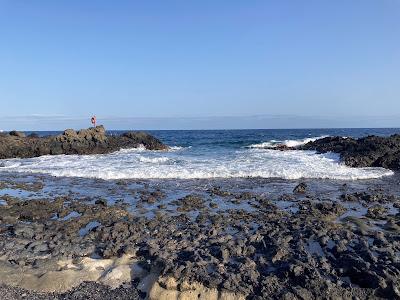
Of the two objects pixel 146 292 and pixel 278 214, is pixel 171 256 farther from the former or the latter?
pixel 278 214

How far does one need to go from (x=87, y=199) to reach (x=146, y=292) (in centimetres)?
683

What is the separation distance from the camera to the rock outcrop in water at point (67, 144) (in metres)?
30.4

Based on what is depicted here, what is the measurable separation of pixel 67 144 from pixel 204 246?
26.8m

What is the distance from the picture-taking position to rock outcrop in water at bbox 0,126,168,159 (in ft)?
99.7

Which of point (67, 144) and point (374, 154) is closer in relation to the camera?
point (374, 154)

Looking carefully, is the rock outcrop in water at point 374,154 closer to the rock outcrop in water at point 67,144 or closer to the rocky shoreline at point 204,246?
the rocky shoreline at point 204,246

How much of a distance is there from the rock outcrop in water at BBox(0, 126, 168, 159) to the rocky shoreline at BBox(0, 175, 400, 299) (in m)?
19.2

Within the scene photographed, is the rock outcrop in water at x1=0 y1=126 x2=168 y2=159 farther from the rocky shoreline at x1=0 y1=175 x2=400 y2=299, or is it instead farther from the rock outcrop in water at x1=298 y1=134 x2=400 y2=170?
the rocky shoreline at x1=0 y1=175 x2=400 y2=299

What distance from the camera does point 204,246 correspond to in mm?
7832

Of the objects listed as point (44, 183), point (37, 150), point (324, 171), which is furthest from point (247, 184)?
point (37, 150)

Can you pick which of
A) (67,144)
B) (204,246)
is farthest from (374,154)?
(67,144)

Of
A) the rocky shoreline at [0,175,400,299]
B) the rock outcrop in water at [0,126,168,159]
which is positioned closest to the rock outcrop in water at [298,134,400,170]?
the rocky shoreline at [0,175,400,299]

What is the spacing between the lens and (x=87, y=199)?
12.4m

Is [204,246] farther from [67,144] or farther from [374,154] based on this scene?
[67,144]
